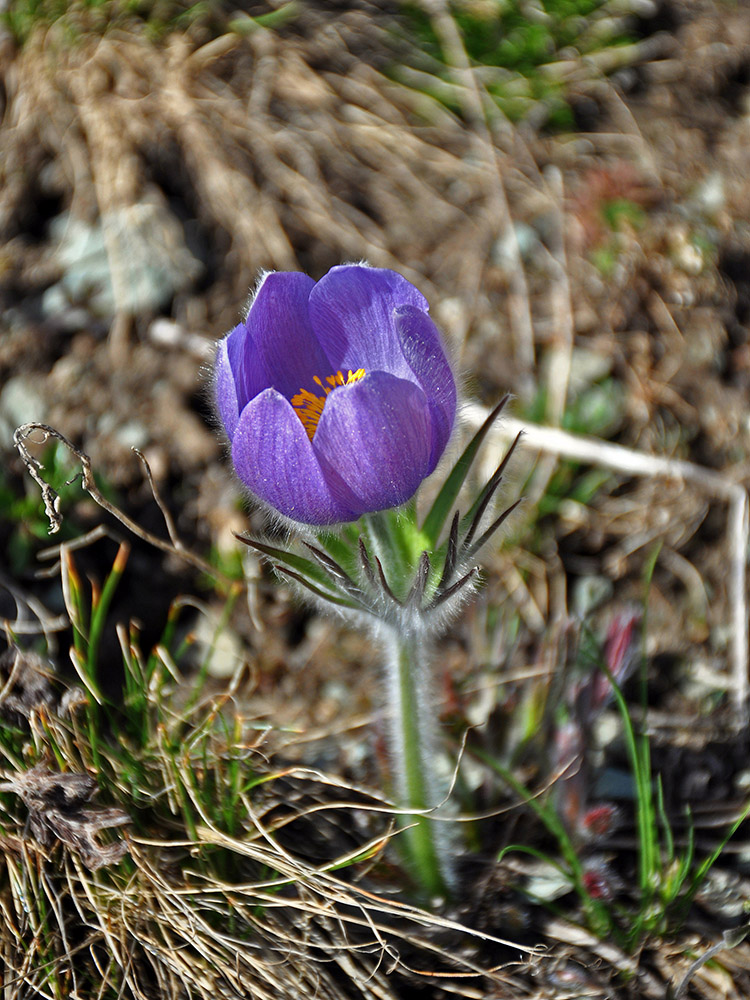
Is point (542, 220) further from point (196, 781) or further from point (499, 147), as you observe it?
point (196, 781)

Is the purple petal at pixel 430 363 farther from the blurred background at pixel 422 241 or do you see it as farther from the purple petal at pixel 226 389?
the blurred background at pixel 422 241

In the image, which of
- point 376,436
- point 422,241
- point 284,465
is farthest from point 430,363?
point 422,241

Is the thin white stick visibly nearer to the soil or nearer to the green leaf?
the soil

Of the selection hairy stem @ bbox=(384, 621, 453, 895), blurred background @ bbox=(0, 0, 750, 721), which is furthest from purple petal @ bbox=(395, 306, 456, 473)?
blurred background @ bbox=(0, 0, 750, 721)

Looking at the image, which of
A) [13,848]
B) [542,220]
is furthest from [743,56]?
[13,848]

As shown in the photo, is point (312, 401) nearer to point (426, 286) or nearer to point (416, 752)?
point (416, 752)
